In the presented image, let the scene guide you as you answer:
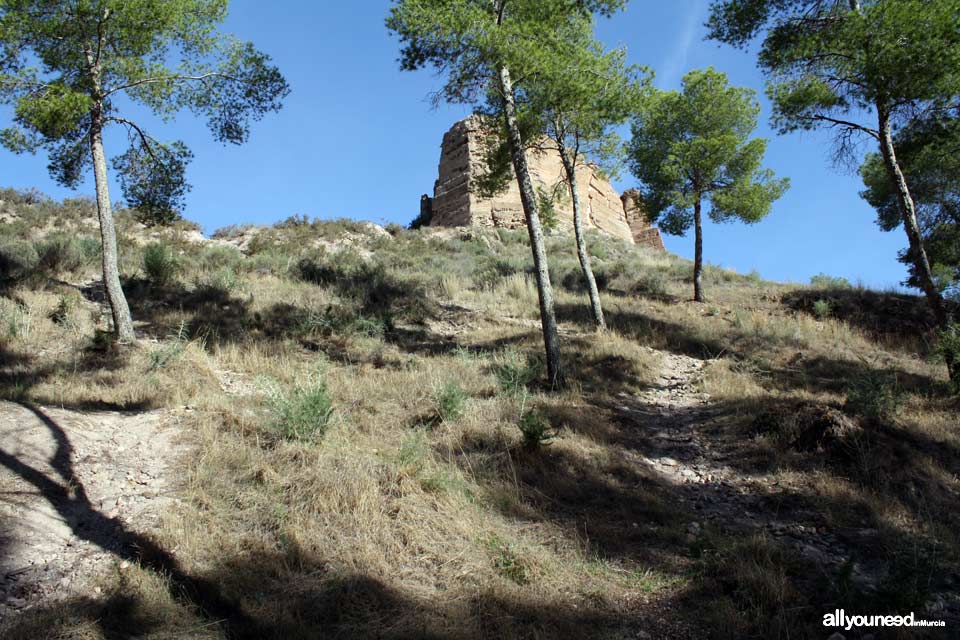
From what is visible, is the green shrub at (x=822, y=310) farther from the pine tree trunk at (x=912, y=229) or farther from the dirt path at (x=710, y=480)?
the dirt path at (x=710, y=480)

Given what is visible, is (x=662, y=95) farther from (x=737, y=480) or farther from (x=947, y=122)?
(x=737, y=480)

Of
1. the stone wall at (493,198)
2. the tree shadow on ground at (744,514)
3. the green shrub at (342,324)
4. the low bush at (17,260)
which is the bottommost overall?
the tree shadow on ground at (744,514)

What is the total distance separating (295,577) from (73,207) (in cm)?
2188

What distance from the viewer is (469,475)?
535 centimetres

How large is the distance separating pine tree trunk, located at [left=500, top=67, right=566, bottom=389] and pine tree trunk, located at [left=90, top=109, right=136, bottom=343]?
22.7ft

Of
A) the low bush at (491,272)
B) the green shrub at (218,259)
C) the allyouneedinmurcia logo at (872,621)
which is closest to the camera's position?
the allyouneedinmurcia logo at (872,621)

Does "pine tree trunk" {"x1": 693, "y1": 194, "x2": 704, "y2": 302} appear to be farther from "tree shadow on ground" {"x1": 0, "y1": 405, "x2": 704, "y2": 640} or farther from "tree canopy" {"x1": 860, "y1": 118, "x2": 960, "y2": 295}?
"tree shadow on ground" {"x1": 0, "y1": 405, "x2": 704, "y2": 640}

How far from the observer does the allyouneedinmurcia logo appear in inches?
126

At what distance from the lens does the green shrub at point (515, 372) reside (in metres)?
7.93

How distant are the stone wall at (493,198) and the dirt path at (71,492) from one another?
2188cm

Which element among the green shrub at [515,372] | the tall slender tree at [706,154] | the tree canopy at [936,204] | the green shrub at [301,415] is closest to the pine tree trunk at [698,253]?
the tall slender tree at [706,154]

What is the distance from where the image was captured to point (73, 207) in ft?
64.9

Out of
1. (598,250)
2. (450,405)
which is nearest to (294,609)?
(450,405)

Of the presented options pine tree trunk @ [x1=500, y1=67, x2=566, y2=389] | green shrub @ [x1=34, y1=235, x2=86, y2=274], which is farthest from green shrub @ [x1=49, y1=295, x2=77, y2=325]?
pine tree trunk @ [x1=500, y1=67, x2=566, y2=389]
